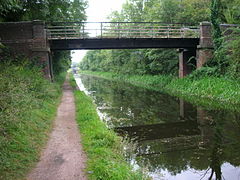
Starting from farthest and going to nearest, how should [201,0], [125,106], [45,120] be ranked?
[201,0], [125,106], [45,120]

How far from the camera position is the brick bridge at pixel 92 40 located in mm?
19266

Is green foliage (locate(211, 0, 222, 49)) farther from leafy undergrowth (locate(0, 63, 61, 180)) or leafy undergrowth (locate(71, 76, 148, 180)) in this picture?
leafy undergrowth (locate(0, 63, 61, 180))

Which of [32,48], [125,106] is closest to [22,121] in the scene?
[125,106]

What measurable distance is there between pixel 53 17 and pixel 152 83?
13.9 meters

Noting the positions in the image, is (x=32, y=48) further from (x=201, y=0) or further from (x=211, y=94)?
(x=201, y=0)

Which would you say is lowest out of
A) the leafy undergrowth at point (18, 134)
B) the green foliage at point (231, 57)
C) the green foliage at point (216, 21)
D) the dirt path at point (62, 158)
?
the dirt path at point (62, 158)

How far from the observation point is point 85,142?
7.52 metres

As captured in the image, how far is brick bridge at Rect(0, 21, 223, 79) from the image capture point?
19266mm

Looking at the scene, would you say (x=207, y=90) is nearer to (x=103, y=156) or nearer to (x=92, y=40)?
(x=92, y=40)

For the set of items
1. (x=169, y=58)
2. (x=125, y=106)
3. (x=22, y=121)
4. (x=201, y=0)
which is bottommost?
(x=125, y=106)

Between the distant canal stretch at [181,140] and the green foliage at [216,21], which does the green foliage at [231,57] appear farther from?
the distant canal stretch at [181,140]

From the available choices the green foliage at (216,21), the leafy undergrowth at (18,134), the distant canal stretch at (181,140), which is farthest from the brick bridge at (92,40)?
the leafy undergrowth at (18,134)

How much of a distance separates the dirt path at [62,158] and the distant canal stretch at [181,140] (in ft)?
5.94

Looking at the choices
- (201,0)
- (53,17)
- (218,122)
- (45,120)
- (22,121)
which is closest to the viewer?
(22,121)
